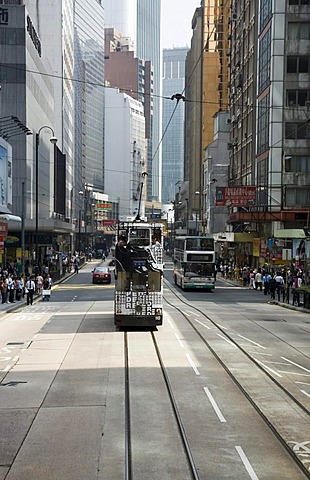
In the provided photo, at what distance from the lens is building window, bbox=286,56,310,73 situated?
5741 cm

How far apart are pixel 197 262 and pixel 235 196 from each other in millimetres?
5683

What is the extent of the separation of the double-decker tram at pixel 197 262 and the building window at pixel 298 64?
18269 mm

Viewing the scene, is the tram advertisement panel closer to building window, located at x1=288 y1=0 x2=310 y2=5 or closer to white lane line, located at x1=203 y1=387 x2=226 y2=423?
white lane line, located at x1=203 y1=387 x2=226 y2=423

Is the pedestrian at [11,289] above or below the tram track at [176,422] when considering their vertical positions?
above

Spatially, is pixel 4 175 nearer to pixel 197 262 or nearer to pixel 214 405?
pixel 197 262

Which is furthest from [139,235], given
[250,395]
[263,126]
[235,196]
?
[263,126]

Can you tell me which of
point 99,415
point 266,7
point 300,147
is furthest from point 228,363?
point 266,7

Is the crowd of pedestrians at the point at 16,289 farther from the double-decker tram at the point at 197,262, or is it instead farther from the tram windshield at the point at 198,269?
the tram windshield at the point at 198,269

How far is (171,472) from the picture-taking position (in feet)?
29.8

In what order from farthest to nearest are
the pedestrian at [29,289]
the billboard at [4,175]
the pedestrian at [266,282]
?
1. the pedestrian at [266,282]
2. the billboard at [4,175]
3. the pedestrian at [29,289]

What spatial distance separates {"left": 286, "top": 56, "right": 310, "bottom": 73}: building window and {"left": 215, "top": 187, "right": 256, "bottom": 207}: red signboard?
14144 millimetres

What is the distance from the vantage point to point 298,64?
57406mm

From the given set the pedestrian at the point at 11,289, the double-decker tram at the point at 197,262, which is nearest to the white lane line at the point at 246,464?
the pedestrian at the point at 11,289

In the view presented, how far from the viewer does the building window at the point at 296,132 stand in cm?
5734
